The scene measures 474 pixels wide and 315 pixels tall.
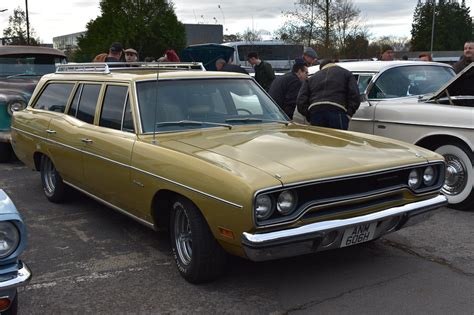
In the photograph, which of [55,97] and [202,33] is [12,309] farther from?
[202,33]

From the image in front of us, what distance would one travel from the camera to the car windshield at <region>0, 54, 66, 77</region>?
10297mm

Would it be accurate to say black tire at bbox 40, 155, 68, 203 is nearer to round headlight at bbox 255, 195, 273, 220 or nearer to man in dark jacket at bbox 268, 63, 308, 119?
man in dark jacket at bbox 268, 63, 308, 119

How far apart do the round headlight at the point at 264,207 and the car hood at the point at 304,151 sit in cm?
16

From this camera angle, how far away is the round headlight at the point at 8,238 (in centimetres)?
282

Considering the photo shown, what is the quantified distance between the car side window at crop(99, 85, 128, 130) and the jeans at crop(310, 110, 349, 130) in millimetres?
2652

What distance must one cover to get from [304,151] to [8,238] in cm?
205

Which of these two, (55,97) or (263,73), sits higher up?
(263,73)

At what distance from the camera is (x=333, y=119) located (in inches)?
254

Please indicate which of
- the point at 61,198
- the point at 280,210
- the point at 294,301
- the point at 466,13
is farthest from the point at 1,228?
the point at 466,13

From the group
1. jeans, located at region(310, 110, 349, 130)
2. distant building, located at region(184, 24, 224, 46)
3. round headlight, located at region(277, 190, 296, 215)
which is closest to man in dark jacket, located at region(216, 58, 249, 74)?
jeans, located at region(310, 110, 349, 130)

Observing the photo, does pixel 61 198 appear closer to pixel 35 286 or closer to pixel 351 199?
pixel 35 286

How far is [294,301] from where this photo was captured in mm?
3639

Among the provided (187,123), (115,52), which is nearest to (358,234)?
(187,123)

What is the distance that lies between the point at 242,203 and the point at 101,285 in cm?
140
